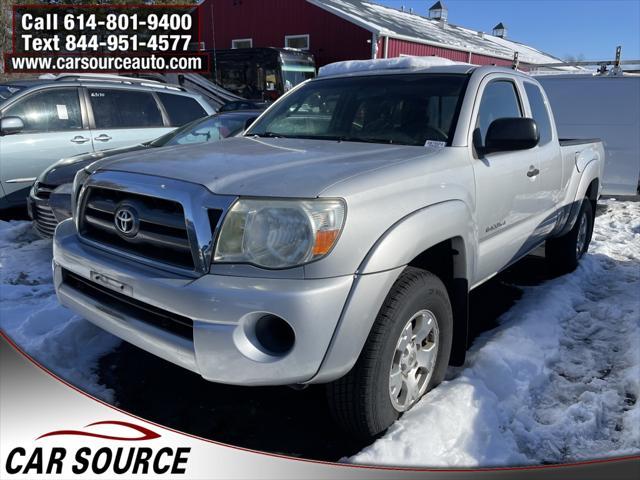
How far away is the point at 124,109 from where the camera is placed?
6.94m

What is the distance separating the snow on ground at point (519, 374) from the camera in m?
2.35

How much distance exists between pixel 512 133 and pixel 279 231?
5.17 ft

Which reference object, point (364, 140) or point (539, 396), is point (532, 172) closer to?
point (364, 140)

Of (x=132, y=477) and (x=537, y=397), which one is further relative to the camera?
(x=537, y=397)

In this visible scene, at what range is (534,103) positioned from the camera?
398 cm

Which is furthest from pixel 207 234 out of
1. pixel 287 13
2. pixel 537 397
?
pixel 287 13

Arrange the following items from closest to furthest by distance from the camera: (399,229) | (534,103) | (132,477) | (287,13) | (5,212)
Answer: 1. (132,477)
2. (399,229)
3. (534,103)
4. (5,212)
5. (287,13)

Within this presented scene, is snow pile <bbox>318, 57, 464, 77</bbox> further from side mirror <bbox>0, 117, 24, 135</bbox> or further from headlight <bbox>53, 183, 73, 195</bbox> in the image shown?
side mirror <bbox>0, 117, 24, 135</bbox>

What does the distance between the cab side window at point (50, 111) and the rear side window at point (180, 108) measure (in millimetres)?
1253

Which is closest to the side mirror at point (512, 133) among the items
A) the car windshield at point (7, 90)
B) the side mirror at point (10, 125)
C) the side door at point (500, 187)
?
the side door at point (500, 187)

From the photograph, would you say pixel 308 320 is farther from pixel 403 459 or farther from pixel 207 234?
pixel 403 459

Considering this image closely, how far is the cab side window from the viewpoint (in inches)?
242

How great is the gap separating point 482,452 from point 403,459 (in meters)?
0.37

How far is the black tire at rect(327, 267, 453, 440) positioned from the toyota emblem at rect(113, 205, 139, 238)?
112cm
